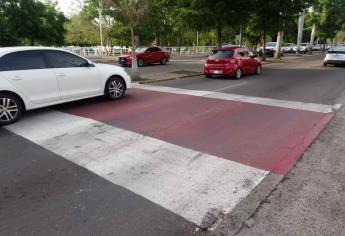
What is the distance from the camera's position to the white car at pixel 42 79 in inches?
268

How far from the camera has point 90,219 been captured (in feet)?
10.7

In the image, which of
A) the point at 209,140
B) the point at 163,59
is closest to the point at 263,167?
the point at 209,140

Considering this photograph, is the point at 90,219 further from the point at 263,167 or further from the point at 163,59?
the point at 163,59

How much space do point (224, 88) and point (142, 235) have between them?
9715 millimetres

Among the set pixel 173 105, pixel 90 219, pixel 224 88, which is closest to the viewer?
pixel 90 219

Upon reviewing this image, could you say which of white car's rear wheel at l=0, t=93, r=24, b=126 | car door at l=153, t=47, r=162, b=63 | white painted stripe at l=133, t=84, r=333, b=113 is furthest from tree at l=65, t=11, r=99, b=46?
white car's rear wheel at l=0, t=93, r=24, b=126

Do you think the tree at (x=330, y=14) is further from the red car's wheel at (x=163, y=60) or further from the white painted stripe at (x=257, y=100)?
the white painted stripe at (x=257, y=100)

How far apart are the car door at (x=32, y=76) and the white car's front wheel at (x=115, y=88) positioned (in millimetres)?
1735

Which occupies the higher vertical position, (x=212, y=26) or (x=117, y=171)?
(x=212, y=26)

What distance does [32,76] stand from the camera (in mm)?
7160

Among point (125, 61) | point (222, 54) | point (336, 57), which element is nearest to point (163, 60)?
point (125, 61)

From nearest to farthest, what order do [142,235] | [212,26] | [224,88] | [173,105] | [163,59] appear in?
[142,235] → [173,105] → [224,88] → [212,26] → [163,59]

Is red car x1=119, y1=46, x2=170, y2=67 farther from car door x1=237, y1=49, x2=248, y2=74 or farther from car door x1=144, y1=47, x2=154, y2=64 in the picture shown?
car door x1=237, y1=49, x2=248, y2=74

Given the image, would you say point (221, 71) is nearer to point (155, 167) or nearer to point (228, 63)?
point (228, 63)
